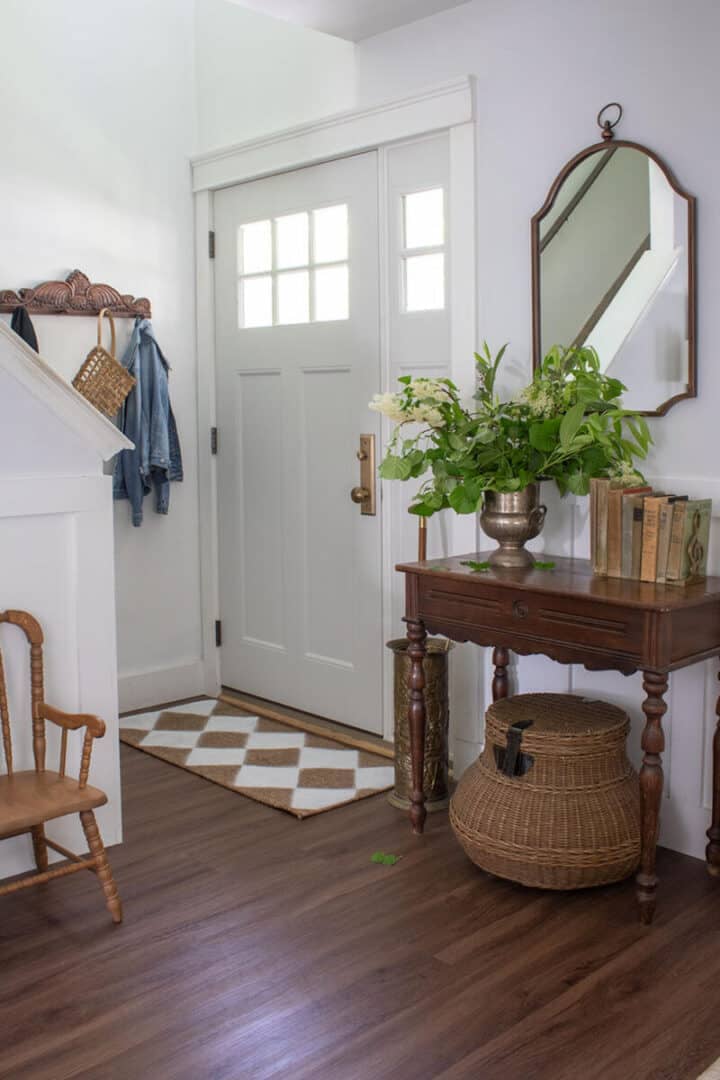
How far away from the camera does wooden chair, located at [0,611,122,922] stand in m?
2.45

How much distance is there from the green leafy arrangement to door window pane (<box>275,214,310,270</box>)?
1186mm

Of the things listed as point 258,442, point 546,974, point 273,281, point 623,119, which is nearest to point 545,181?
point 623,119

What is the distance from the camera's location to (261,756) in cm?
381

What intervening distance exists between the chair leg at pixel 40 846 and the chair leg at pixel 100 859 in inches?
11.6

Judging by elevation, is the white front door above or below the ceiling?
below

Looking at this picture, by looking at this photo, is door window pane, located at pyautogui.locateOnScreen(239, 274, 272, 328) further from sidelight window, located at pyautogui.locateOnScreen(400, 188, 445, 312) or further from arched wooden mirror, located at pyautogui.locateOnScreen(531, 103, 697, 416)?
arched wooden mirror, located at pyautogui.locateOnScreen(531, 103, 697, 416)

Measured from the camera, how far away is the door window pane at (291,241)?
4.07 m

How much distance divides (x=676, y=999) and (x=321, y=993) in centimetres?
74

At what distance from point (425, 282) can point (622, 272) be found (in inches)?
33.2

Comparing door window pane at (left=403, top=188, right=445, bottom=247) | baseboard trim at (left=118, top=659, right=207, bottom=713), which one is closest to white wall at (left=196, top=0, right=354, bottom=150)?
door window pane at (left=403, top=188, right=445, bottom=247)

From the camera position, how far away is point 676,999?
7.42ft

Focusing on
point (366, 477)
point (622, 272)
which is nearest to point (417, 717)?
point (366, 477)

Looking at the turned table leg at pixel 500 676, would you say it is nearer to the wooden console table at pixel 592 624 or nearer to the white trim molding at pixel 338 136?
the wooden console table at pixel 592 624

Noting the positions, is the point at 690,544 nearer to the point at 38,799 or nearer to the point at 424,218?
the point at 424,218
